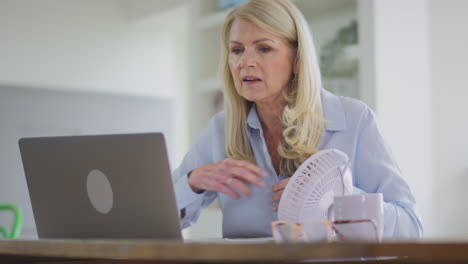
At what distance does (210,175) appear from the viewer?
1.65m

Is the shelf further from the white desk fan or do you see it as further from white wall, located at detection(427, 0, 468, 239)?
the white desk fan

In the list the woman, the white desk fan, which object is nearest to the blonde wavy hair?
the woman

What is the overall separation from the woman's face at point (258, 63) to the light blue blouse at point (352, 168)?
0.44ft

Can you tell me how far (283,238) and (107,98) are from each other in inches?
158

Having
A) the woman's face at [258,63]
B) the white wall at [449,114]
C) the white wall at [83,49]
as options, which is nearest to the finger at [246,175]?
the woman's face at [258,63]

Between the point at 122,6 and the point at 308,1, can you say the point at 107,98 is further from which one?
the point at 308,1

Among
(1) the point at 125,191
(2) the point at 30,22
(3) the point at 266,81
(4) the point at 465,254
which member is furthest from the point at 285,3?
(2) the point at 30,22

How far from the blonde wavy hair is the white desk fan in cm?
41

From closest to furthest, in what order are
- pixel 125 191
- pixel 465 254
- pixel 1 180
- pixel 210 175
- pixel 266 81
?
1. pixel 465 254
2. pixel 125 191
3. pixel 210 175
4. pixel 266 81
5. pixel 1 180

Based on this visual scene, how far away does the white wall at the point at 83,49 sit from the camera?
437 cm

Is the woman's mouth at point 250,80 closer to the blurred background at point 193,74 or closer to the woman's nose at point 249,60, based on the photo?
the woman's nose at point 249,60

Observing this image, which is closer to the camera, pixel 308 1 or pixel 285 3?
pixel 285 3

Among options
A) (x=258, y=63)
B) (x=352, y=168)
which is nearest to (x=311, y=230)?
(x=352, y=168)

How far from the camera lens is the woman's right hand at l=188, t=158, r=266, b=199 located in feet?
5.05
